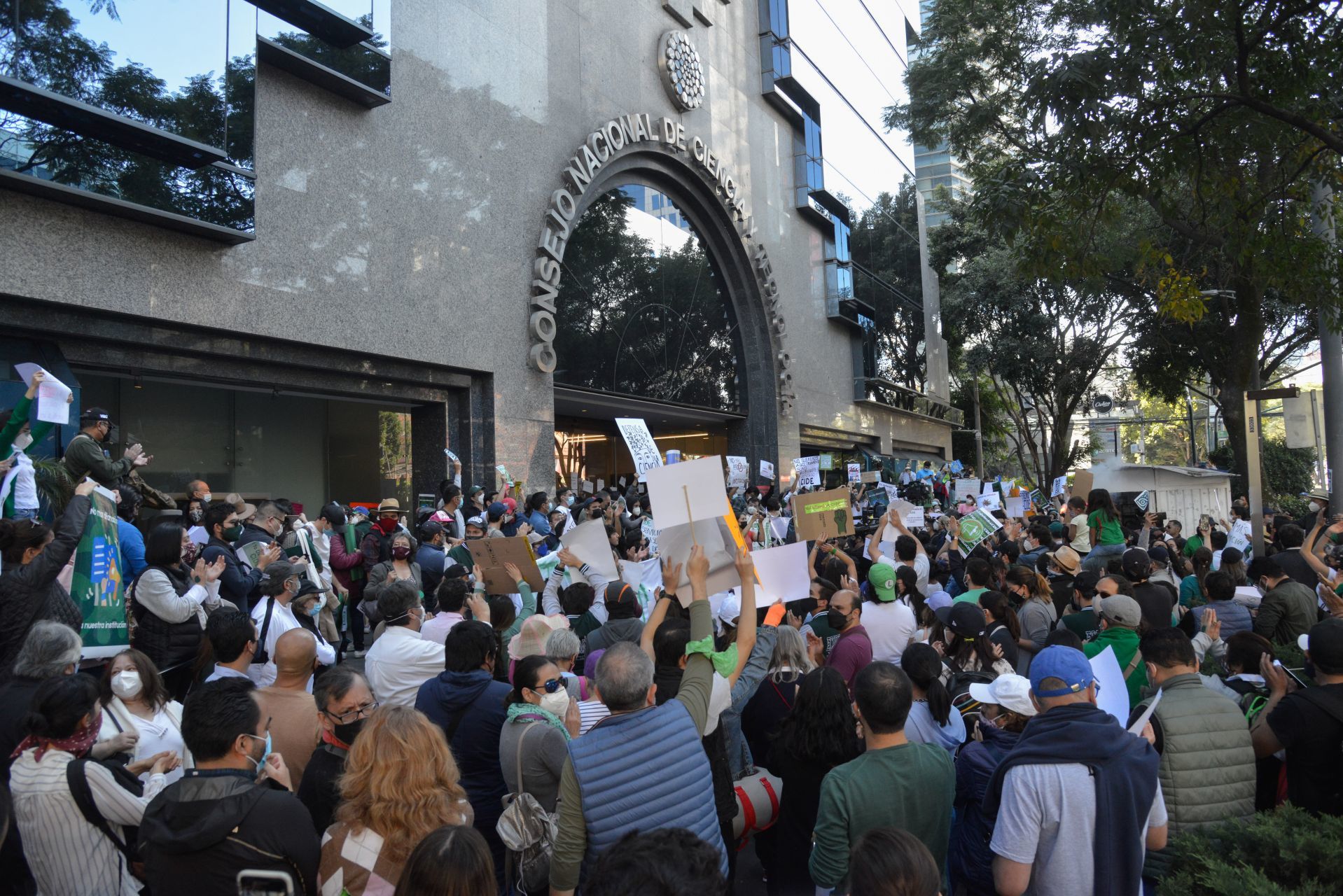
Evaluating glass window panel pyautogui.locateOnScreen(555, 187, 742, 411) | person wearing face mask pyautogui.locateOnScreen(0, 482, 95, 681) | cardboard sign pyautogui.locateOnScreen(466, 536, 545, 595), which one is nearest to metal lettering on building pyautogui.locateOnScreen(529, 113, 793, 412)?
glass window panel pyautogui.locateOnScreen(555, 187, 742, 411)

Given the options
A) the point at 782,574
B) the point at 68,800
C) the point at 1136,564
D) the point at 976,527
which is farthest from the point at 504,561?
the point at 976,527

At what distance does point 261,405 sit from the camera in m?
16.7

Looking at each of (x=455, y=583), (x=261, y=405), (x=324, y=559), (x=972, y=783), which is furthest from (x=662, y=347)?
(x=972, y=783)

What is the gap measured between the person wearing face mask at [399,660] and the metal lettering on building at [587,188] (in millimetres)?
11250

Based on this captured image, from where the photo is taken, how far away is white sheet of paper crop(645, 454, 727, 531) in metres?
4.44

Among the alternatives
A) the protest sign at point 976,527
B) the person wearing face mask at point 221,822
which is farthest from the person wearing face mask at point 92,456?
the protest sign at point 976,527

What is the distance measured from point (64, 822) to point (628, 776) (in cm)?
203

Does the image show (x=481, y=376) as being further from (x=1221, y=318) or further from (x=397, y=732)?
(x=1221, y=318)

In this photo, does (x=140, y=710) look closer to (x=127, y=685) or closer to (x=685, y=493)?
(x=127, y=685)

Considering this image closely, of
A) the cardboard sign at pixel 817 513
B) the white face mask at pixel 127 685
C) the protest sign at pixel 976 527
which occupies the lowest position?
the white face mask at pixel 127 685

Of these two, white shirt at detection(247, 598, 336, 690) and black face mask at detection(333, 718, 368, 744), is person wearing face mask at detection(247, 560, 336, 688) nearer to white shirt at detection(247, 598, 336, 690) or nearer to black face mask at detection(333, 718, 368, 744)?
white shirt at detection(247, 598, 336, 690)

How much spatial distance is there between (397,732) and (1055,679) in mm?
2289

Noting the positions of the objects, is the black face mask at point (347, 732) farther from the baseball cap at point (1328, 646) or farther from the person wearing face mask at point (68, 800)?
the baseball cap at point (1328, 646)

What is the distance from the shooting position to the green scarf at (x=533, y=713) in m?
3.91
